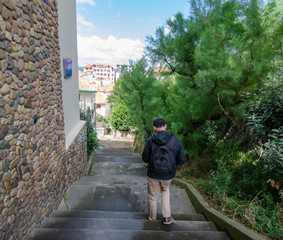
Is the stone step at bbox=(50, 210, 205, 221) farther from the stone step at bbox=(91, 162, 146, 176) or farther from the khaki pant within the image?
the stone step at bbox=(91, 162, 146, 176)

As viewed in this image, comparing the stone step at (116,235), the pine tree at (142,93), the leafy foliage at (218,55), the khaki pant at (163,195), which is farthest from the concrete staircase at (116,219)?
the pine tree at (142,93)

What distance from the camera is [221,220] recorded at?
2.37m

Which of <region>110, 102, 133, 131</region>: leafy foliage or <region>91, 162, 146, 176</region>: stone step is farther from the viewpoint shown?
<region>110, 102, 133, 131</region>: leafy foliage

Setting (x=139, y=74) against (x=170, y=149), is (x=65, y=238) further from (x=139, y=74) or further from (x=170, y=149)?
(x=139, y=74)

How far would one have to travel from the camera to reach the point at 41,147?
2359mm

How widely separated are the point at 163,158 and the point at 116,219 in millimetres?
950

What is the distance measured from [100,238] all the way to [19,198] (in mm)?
873

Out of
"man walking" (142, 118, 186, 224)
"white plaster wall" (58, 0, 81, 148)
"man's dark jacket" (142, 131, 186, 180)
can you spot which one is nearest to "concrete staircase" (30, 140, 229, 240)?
"man walking" (142, 118, 186, 224)

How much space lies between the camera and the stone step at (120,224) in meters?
2.31

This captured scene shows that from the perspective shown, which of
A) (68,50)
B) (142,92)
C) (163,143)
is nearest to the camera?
(163,143)

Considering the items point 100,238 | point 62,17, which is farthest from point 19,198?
point 62,17

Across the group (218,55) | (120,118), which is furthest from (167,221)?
(120,118)

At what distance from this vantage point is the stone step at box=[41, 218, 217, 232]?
231 centimetres

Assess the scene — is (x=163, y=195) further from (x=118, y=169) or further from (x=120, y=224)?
(x=118, y=169)
